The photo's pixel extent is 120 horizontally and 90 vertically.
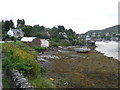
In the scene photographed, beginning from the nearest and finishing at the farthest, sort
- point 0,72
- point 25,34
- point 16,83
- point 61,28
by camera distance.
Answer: point 16,83, point 0,72, point 25,34, point 61,28

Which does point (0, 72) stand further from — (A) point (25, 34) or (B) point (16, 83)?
(A) point (25, 34)

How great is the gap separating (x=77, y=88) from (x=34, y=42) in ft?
141

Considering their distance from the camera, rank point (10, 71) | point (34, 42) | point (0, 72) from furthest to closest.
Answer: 1. point (34, 42)
2. point (0, 72)
3. point (10, 71)

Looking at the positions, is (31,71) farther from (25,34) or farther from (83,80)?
(25,34)

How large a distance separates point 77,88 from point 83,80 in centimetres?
249

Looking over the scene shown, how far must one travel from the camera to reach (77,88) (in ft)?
41.7

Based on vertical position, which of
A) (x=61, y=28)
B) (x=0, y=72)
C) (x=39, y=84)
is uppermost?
(x=61, y=28)

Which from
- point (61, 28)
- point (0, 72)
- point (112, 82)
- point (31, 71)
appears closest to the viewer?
point (0, 72)

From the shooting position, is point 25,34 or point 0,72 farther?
point 25,34

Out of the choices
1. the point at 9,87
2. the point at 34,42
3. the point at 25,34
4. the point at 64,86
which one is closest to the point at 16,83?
the point at 9,87

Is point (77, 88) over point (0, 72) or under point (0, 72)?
under

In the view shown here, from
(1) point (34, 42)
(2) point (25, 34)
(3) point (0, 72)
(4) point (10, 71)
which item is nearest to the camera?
(4) point (10, 71)

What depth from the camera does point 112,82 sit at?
14672 mm

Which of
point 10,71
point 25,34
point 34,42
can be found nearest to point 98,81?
point 10,71
